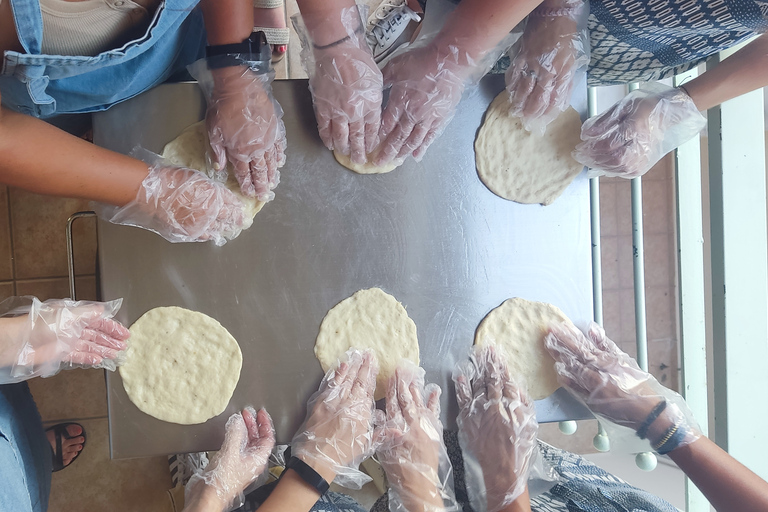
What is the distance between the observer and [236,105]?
0.91 m

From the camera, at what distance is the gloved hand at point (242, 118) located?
907 millimetres

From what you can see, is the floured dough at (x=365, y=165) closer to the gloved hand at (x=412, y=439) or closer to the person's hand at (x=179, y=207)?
the person's hand at (x=179, y=207)

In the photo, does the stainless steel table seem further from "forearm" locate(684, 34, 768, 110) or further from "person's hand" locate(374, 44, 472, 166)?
"forearm" locate(684, 34, 768, 110)

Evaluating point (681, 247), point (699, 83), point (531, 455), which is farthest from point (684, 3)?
point (531, 455)

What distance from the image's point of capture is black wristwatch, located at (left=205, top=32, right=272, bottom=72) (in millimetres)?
894

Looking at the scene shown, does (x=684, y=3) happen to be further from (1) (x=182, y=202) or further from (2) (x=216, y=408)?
(2) (x=216, y=408)

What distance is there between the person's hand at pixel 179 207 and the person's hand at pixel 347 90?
27cm

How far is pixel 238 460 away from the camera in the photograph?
984mm

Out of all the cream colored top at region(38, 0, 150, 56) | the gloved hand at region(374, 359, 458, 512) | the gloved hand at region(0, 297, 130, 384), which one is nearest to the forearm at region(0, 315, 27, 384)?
the gloved hand at region(0, 297, 130, 384)

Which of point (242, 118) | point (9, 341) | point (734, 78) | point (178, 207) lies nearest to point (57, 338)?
point (9, 341)

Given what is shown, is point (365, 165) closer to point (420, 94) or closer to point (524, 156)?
point (420, 94)

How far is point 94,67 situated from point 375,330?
2.38ft

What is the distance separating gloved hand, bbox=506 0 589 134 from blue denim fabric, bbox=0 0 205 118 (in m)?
0.66

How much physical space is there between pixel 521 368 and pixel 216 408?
703mm
